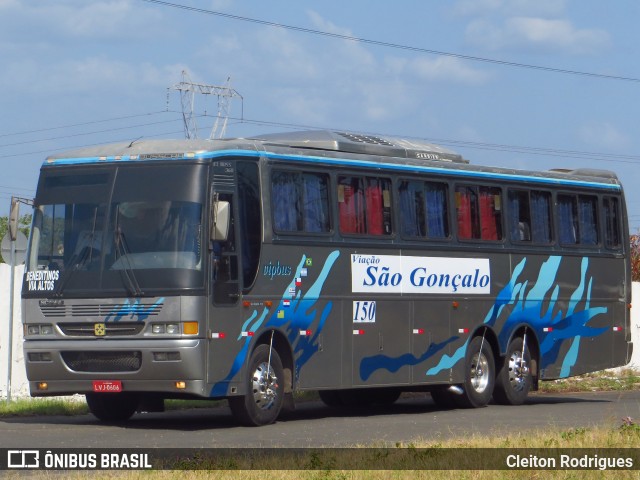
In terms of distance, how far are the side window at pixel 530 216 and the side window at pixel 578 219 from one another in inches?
14.3

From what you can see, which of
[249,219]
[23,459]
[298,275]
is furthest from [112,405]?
[23,459]

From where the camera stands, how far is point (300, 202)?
19.6 m

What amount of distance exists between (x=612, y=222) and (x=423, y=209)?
5.25 m

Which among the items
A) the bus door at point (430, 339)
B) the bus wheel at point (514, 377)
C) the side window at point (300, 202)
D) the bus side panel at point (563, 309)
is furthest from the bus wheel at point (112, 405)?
the bus wheel at point (514, 377)

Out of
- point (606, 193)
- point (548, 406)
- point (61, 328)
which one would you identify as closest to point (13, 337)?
point (61, 328)

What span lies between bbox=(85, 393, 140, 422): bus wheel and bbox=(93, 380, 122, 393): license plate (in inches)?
50.8

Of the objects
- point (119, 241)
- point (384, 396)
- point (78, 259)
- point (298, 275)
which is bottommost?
point (384, 396)

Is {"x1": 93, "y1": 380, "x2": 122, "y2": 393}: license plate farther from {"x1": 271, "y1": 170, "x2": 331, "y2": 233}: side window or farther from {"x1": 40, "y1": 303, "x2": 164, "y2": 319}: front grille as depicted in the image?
{"x1": 271, "y1": 170, "x2": 331, "y2": 233}: side window

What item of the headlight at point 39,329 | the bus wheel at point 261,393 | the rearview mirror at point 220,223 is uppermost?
the rearview mirror at point 220,223

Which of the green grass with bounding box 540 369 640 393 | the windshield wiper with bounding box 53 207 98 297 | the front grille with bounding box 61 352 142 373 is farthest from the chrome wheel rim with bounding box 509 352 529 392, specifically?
the windshield wiper with bounding box 53 207 98 297

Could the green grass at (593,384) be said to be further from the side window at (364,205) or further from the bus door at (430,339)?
the side window at (364,205)

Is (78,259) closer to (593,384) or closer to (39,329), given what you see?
(39,329)

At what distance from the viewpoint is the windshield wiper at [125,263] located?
58.1 feet

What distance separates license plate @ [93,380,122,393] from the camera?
17.8 m
